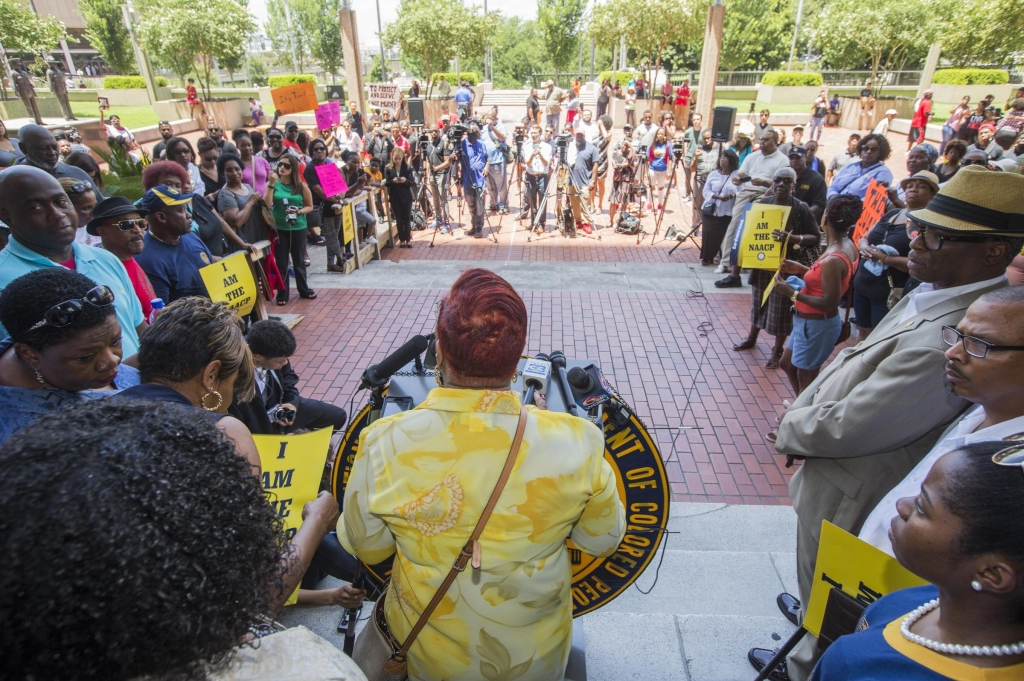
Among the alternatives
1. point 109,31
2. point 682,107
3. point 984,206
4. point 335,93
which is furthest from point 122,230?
point 109,31

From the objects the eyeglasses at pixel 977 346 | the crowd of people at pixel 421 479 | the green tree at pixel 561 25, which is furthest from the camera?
the green tree at pixel 561 25

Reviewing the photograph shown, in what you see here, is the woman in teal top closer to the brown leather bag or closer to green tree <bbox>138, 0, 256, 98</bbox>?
the brown leather bag

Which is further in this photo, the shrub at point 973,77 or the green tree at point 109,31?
the green tree at point 109,31

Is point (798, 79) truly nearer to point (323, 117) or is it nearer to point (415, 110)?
point (415, 110)

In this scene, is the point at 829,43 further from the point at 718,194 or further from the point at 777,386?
the point at 777,386

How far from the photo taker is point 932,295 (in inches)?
85.7

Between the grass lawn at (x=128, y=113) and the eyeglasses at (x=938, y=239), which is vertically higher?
the grass lawn at (x=128, y=113)

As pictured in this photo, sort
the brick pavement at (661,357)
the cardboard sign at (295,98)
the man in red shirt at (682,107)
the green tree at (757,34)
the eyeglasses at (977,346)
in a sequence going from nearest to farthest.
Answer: the eyeglasses at (977,346) < the brick pavement at (661,357) < the cardboard sign at (295,98) < the man in red shirt at (682,107) < the green tree at (757,34)

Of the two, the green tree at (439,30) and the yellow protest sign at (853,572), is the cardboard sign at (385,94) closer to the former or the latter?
the green tree at (439,30)

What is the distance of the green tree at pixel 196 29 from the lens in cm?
2559

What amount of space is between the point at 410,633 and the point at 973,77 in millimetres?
37118

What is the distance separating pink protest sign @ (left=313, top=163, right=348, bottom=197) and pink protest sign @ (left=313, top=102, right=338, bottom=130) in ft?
18.5

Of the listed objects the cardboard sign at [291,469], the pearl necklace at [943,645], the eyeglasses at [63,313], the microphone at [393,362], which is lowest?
the cardboard sign at [291,469]

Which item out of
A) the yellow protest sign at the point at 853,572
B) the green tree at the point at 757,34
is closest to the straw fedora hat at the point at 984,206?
the yellow protest sign at the point at 853,572
